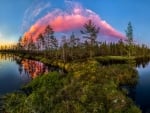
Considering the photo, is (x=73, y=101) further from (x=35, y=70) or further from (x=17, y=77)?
(x=35, y=70)

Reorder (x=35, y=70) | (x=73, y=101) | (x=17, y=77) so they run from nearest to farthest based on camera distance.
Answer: (x=73, y=101), (x=17, y=77), (x=35, y=70)

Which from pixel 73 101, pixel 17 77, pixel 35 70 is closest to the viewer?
pixel 73 101

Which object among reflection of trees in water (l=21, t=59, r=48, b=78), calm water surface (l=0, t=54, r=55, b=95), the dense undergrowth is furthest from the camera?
reflection of trees in water (l=21, t=59, r=48, b=78)

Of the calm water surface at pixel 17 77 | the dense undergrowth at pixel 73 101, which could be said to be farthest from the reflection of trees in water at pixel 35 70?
the dense undergrowth at pixel 73 101

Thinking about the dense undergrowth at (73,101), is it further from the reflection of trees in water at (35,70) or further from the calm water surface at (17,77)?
the reflection of trees in water at (35,70)

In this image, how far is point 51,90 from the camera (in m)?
29.2

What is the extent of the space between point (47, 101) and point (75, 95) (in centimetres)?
297

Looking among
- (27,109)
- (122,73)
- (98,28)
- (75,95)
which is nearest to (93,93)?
(75,95)

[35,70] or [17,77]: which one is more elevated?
[35,70]

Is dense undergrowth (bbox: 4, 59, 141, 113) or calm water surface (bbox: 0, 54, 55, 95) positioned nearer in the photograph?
dense undergrowth (bbox: 4, 59, 141, 113)

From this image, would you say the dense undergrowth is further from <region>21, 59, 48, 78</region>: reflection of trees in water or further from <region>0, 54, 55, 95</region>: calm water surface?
<region>21, 59, 48, 78</region>: reflection of trees in water

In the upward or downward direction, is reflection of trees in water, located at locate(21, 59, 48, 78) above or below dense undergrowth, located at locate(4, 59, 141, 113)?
below

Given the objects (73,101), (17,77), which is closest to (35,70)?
(17,77)

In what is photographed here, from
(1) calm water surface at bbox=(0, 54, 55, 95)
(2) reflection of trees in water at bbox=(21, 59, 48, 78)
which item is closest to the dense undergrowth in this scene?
(1) calm water surface at bbox=(0, 54, 55, 95)
